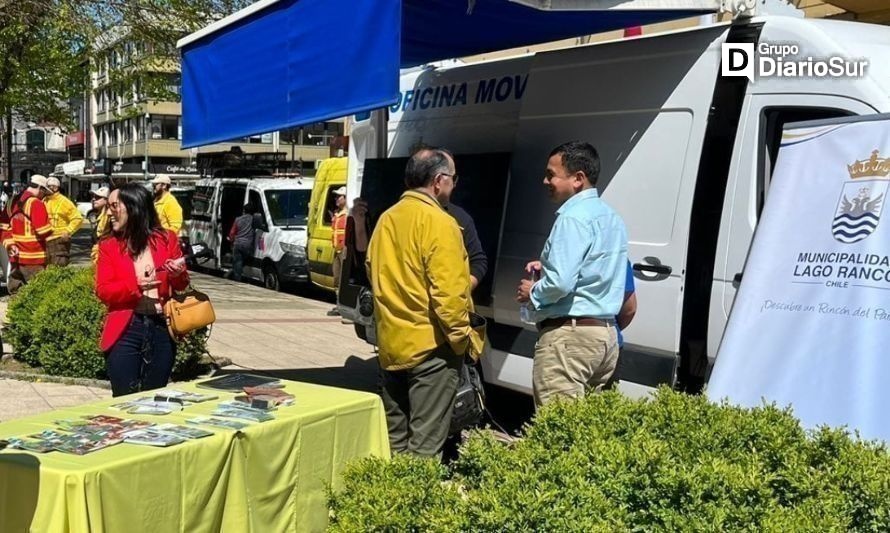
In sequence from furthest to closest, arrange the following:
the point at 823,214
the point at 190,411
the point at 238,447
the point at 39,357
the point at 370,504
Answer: the point at 39,357
the point at 823,214
the point at 190,411
the point at 238,447
the point at 370,504

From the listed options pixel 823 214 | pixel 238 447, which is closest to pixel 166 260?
pixel 238 447

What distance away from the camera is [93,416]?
3.39m

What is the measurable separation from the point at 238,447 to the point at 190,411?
38cm

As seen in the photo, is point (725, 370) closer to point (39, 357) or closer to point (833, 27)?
point (833, 27)

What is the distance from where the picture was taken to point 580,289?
166 inches

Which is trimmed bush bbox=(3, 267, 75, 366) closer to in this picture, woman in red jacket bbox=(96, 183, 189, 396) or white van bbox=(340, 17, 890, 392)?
woman in red jacket bbox=(96, 183, 189, 396)

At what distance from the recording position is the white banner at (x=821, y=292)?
3.51 meters

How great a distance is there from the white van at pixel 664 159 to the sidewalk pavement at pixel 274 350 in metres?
2.51

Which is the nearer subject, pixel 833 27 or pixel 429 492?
pixel 429 492

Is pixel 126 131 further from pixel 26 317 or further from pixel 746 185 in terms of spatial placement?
pixel 746 185

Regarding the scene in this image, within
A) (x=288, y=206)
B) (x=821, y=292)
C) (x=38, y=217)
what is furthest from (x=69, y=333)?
(x=288, y=206)

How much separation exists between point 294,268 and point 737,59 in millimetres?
11466

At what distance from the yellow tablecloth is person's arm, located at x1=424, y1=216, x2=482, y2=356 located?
0.49 metres

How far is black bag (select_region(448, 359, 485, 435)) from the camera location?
→ 16.0 ft
